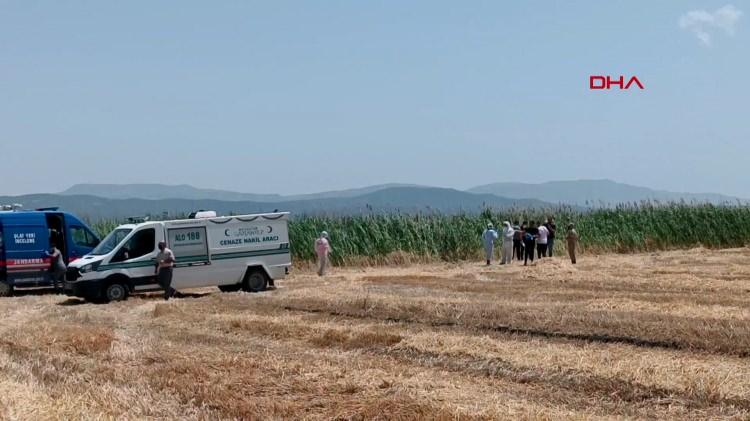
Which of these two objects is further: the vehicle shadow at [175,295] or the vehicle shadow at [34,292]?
the vehicle shadow at [34,292]

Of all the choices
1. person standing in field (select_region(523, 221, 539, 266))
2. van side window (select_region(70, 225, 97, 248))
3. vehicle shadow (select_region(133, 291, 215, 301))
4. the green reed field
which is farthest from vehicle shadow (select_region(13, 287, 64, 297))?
person standing in field (select_region(523, 221, 539, 266))

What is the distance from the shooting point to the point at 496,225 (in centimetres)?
4322

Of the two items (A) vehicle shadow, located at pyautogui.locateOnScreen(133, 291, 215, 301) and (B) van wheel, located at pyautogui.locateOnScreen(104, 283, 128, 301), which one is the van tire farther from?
(A) vehicle shadow, located at pyautogui.locateOnScreen(133, 291, 215, 301)

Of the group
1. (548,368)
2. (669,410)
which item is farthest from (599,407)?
(548,368)

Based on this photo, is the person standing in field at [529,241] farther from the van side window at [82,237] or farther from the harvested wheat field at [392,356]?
the van side window at [82,237]

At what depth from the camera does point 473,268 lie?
111ft

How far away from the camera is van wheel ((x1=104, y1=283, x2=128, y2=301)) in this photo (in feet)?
78.1

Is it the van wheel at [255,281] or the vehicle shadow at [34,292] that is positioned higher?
the van wheel at [255,281]

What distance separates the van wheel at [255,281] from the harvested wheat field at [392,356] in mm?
2595

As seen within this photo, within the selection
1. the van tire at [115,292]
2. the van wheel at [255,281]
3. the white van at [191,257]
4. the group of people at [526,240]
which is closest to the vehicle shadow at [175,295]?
the white van at [191,257]

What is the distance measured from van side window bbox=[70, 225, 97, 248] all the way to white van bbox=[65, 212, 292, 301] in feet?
12.4

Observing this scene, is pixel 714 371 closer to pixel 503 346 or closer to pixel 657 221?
pixel 503 346

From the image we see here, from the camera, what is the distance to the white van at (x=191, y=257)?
23969mm

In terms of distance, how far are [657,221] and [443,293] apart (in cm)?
2429
